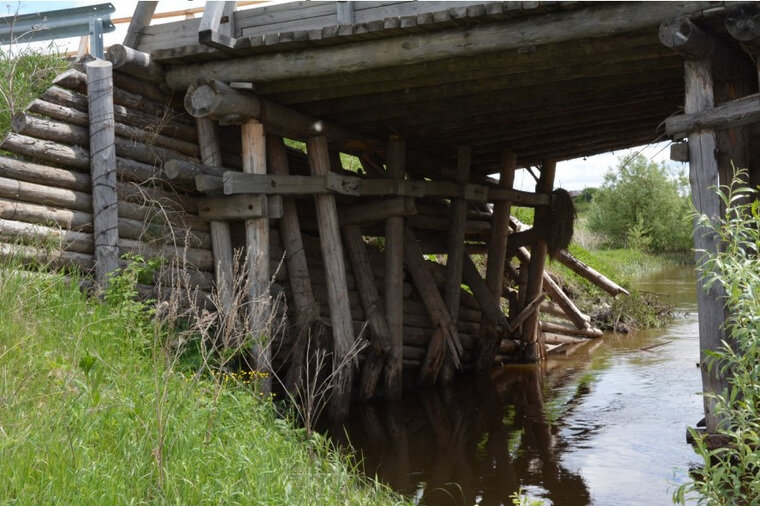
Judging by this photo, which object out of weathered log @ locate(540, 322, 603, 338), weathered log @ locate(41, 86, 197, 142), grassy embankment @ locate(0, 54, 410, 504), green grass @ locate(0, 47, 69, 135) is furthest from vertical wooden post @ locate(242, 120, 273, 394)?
weathered log @ locate(540, 322, 603, 338)

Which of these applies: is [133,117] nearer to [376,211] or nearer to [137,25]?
[137,25]

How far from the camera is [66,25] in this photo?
8977 millimetres

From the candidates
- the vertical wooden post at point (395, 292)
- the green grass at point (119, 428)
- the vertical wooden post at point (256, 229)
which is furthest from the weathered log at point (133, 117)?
the vertical wooden post at point (395, 292)

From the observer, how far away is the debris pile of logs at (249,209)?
724 centimetres

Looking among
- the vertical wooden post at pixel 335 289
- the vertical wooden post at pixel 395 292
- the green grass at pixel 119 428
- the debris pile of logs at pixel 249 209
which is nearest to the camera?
the green grass at pixel 119 428

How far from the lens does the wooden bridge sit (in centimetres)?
663

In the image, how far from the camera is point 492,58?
7.30m

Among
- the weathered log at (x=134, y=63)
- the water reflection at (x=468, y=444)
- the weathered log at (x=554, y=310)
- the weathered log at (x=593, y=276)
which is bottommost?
the water reflection at (x=468, y=444)

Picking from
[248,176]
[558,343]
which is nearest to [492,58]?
[248,176]

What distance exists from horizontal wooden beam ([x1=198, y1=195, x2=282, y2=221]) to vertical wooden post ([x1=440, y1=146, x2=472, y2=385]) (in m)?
3.21

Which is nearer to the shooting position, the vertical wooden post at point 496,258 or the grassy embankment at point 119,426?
the grassy embankment at point 119,426

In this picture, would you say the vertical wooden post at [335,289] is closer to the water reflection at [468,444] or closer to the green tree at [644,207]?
the water reflection at [468,444]

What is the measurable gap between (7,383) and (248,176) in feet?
11.7

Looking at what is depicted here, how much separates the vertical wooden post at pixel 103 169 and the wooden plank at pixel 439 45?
75cm
